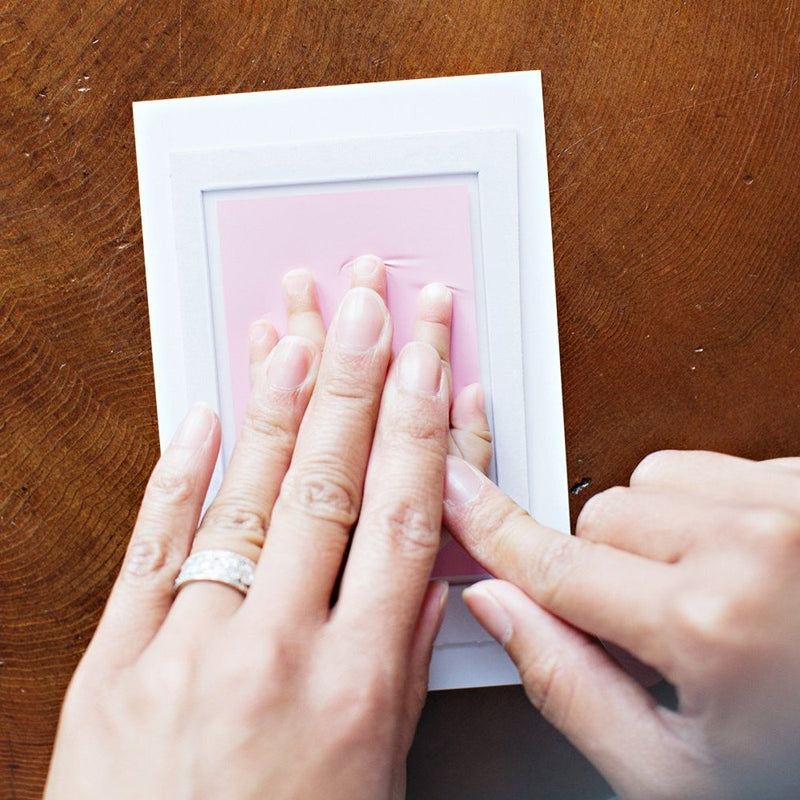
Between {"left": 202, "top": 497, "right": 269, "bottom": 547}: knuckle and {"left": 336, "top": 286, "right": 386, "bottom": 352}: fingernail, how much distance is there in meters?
0.13

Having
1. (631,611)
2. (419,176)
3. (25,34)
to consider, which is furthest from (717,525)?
(25,34)

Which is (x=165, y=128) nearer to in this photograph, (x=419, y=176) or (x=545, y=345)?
(x=419, y=176)

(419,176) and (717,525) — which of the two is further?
(419,176)

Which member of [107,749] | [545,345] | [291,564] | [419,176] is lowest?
[107,749]

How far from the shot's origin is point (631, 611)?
0.41 meters

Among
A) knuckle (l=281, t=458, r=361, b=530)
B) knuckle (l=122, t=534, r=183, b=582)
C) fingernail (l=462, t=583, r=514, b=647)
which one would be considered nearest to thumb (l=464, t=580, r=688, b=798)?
fingernail (l=462, t=583, r=514, b=647)

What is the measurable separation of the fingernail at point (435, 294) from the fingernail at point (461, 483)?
5.1 inches

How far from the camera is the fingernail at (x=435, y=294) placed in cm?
56

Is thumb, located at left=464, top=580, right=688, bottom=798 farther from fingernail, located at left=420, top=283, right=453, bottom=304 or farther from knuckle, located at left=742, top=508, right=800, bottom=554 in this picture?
fingernail, located at left=420, top=283, right=453, bottom=304

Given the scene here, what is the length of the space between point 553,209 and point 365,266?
6.1 inches

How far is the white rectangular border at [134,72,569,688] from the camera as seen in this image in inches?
22.2

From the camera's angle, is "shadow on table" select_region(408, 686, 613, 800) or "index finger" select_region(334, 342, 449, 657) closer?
"index finger" select_region(334, 342, 449, 657)

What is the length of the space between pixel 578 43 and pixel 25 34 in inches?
16.8

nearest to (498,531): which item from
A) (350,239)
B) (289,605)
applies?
(289,605)
